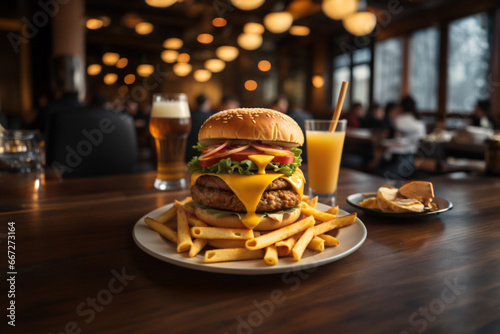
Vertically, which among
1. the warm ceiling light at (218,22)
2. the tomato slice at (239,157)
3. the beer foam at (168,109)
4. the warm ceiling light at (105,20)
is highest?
the warm ceiling light at (105,20)

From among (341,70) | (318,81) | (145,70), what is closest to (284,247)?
(341,70)

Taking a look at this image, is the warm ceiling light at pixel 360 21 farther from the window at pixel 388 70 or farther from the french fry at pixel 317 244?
the french fry at pixel 317 244

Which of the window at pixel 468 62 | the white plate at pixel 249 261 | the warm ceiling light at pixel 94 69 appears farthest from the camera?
the warm ceiling light at pixel 94 69

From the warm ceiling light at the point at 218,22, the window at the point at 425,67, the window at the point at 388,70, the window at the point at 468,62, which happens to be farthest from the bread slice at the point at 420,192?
the window at the point at 388,70

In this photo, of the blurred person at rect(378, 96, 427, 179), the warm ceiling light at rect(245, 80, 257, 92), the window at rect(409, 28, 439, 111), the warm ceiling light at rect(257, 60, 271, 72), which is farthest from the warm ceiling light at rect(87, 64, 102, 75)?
the blurred person at rect(378, 96, 427, 179)

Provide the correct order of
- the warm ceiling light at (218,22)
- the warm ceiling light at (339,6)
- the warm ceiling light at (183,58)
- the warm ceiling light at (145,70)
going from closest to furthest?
the warm ceiling light at (339,6) < the warm ceiling light at (218,22) < the warm ceiling light at (145,70) < the warm ceiling light at (183,58)

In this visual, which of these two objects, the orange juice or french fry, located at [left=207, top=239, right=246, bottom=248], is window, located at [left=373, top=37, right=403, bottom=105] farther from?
french fry, located at [left=207, top=239, right=246, bottom=248]

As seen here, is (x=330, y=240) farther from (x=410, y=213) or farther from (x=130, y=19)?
(x=130, y=19)

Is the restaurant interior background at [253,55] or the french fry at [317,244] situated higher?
the restaurant interior background at [253,55]
